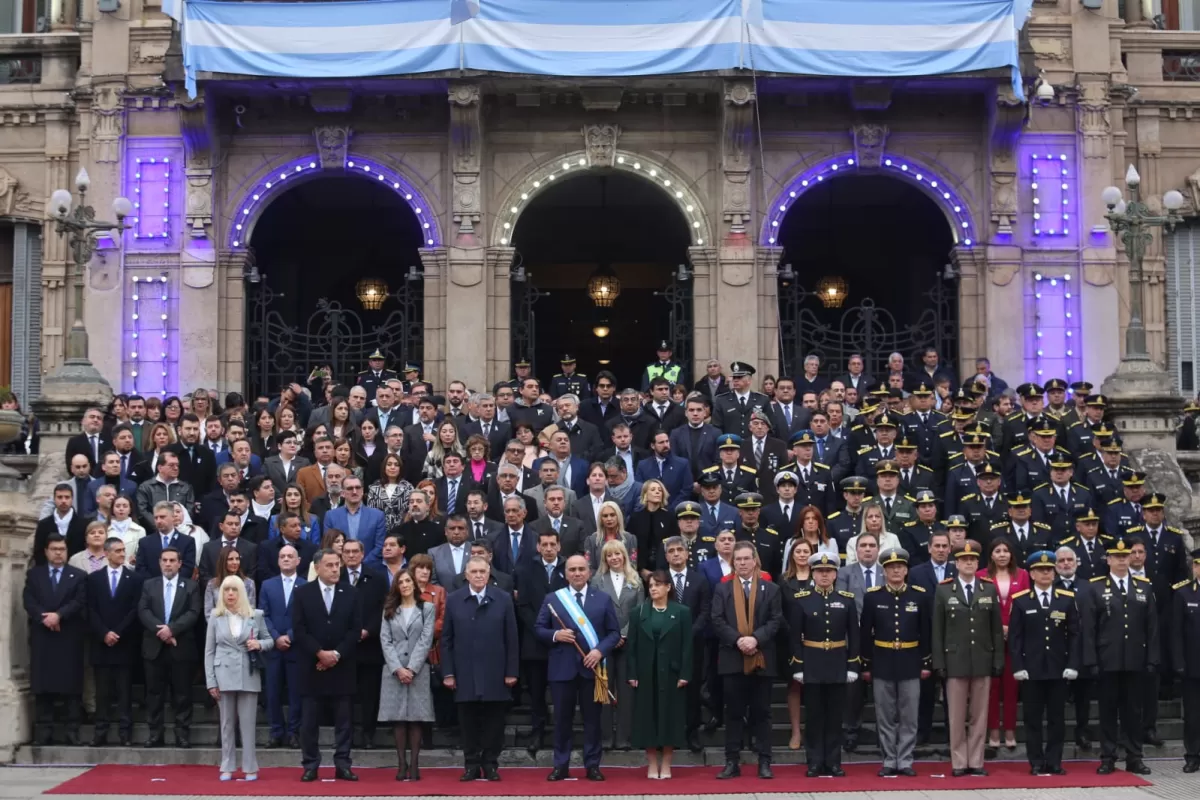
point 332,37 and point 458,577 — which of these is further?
point 332,37

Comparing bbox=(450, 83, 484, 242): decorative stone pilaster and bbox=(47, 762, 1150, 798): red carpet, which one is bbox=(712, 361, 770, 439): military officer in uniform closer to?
bbox=(47, 762, 1150, 798): red carpet

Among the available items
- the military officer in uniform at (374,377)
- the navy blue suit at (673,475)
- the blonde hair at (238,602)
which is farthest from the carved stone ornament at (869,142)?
the blonde hair at (238,602)

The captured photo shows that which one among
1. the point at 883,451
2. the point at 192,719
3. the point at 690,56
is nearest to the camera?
the point at 192,719

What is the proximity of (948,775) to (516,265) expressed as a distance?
13628 millimetres

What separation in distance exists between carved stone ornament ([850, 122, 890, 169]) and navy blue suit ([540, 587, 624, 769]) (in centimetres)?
1171

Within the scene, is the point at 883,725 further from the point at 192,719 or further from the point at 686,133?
the point at 686,133

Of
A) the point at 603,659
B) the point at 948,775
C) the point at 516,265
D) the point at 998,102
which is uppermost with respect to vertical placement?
the point at 998,102

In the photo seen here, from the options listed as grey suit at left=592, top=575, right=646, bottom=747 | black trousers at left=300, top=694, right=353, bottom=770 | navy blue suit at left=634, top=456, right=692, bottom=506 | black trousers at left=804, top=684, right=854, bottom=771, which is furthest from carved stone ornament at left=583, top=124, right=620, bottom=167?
black trousers at left=300, top=694, right=353, bottom=770

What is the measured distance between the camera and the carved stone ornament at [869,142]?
26547mm

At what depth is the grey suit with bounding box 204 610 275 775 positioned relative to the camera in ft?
53.9

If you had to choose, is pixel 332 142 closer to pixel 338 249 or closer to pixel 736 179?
pixel 736 179

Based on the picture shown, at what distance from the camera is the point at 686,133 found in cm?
2666

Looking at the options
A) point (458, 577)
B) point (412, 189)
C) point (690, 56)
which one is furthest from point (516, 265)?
point (458, 577)

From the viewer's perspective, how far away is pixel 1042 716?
16.8 m
